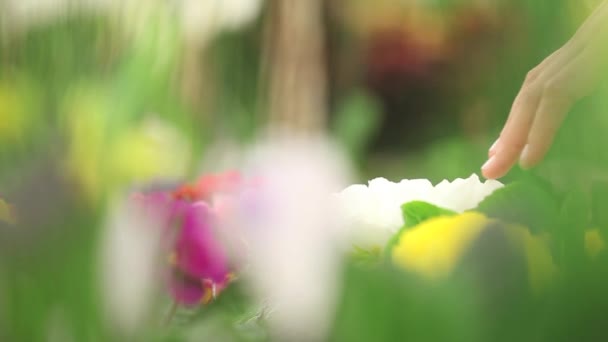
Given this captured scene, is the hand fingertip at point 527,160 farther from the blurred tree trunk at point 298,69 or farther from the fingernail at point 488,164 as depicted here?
the blurred tree trunk at point 298,69

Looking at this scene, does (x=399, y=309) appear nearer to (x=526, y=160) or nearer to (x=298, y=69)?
(x=526, y=160)

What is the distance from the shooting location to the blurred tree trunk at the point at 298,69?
26 cm

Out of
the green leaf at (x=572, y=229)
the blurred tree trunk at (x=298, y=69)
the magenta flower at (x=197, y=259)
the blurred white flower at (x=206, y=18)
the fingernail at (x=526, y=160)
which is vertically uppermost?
the green leaf at (x=572, y=229)

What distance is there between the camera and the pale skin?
0.19 ft

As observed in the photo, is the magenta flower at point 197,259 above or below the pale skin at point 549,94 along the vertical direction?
below

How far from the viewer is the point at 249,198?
7 centimetres

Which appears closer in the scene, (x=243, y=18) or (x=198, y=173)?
(x=198, y=173)

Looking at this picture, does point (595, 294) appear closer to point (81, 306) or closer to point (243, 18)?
point (81, 306)

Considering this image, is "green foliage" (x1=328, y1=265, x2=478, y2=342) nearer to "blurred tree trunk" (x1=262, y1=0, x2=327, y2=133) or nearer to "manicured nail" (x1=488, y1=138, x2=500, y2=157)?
"manicured nail" (x1=488, y1=138, x2=500, y2=157)

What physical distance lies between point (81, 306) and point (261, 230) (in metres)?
0.01

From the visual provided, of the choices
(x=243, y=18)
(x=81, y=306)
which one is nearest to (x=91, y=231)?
(x=81, y=306)

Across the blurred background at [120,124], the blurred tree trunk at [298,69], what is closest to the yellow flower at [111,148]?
the blurred background at [120,124]

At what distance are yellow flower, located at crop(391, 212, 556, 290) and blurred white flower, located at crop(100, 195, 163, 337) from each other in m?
→ 0.02

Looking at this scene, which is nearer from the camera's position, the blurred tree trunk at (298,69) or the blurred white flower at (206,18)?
the blurred white flower at (206,18)
